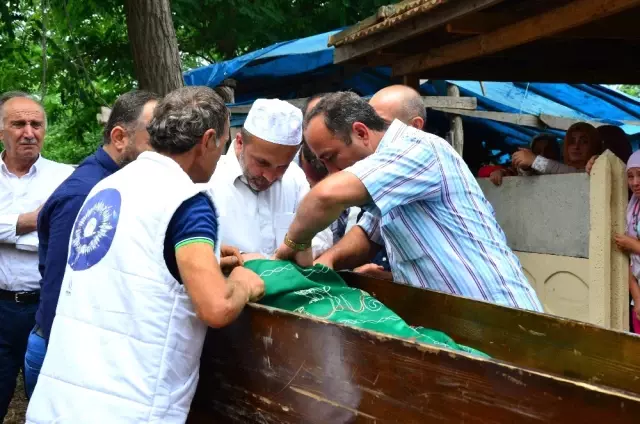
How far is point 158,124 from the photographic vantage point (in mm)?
2234

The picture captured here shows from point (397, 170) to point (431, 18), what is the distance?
280 cm

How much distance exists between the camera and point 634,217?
4.51 m

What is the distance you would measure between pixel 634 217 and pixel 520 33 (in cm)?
133

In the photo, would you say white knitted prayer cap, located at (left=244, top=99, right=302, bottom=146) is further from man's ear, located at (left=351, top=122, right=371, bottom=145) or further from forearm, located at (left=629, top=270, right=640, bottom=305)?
forearm, located at (left=629, top=270, right=640, bottom=305)

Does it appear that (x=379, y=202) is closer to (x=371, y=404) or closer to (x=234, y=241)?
(x=371, y=404)

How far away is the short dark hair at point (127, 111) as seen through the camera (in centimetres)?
312

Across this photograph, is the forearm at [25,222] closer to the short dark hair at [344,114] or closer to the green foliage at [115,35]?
the short dark hair at [344,114]

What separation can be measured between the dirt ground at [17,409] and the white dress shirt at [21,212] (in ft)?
7.31

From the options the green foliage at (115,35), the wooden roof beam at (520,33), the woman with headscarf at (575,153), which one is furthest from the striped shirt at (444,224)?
the green foliage at (115,35)

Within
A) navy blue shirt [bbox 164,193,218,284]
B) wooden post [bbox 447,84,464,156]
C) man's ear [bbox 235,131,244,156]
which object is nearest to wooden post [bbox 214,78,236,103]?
wooden post [bbox 447,84,464,156]

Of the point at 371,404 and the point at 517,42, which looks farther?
the point at 517,42

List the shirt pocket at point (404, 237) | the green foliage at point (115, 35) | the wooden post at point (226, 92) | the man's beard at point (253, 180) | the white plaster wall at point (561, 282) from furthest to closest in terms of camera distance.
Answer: the green foliage at point (115, 35) < the wooden post at point (226, 92) < the white plaster wall at point (561, 282) < the man's beard at point (253, 180) < the shirt pocket at point (404, 237)

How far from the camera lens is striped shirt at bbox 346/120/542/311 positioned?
2.46 metres

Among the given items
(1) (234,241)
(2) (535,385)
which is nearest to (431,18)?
(1) (234,241)
